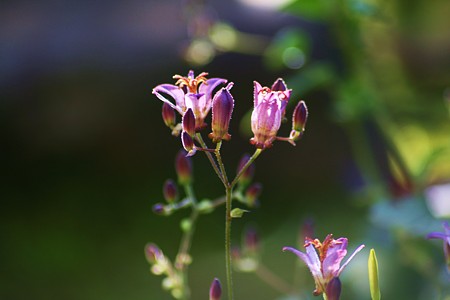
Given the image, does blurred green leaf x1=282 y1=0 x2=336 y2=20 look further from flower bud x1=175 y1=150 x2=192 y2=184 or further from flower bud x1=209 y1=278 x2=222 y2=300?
flower bud x1=209 y1=278 x2=222 y2=300

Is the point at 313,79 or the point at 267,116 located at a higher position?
the point at 313,79

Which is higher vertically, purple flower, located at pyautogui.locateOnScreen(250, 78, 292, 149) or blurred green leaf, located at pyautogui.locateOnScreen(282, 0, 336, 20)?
blurred green leaf, located at pyautogui.locateOnScreen(282, 0, 336, 20)

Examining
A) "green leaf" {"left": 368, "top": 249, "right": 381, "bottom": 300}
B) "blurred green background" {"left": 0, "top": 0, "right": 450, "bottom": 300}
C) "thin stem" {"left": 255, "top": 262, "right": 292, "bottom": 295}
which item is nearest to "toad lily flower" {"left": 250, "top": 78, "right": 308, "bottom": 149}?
"green leaf" {"left": 368, "top": 249, "right": 381, "bottom": 300}

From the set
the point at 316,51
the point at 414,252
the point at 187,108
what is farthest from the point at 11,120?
the point at 187,108

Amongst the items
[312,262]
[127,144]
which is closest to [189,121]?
[312,262]

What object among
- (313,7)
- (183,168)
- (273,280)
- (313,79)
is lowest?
(273,280)

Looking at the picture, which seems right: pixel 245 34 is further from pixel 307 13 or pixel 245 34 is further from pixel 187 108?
pixel 187 108

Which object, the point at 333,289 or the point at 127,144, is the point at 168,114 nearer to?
the point at 333,289

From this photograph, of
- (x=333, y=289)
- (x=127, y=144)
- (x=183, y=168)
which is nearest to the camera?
(x=333, y=289)

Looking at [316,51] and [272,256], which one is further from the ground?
[316,51]
